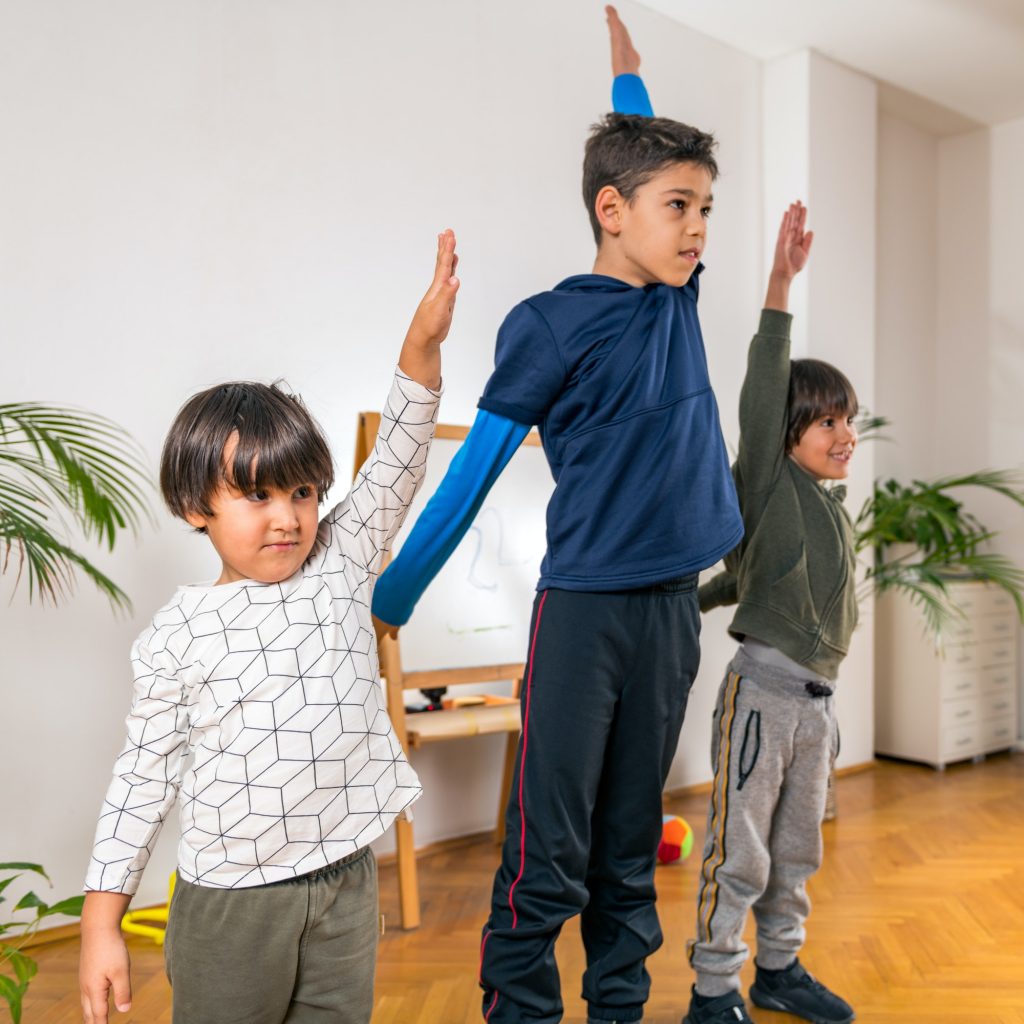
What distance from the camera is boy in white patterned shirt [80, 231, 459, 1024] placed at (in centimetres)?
112

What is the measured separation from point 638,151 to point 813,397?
2.11 feet

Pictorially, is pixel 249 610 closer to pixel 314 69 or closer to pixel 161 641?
pixel 161 641

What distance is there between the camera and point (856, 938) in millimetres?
2490

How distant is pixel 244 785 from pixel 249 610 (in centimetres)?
19

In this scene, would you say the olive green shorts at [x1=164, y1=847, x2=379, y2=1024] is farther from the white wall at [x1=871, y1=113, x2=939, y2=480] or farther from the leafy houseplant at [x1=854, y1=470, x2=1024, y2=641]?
the white wall at [x1=871, y1=113, x2=939, y2=480]

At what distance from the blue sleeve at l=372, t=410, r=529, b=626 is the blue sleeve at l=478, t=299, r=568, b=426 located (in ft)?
0.06

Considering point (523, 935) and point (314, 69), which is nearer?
point (523, 935)

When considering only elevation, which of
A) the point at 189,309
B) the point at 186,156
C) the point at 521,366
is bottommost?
the point at 521,366

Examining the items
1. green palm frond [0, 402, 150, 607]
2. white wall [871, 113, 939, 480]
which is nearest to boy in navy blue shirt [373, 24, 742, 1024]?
green palm frond [0, 402, 150, 607]

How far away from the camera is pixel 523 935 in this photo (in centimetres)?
152

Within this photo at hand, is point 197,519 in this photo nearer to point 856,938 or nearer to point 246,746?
point 246,746

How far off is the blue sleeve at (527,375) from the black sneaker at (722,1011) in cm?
112

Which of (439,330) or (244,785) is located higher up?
(439,330)

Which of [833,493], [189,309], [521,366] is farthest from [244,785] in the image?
[189,309]
